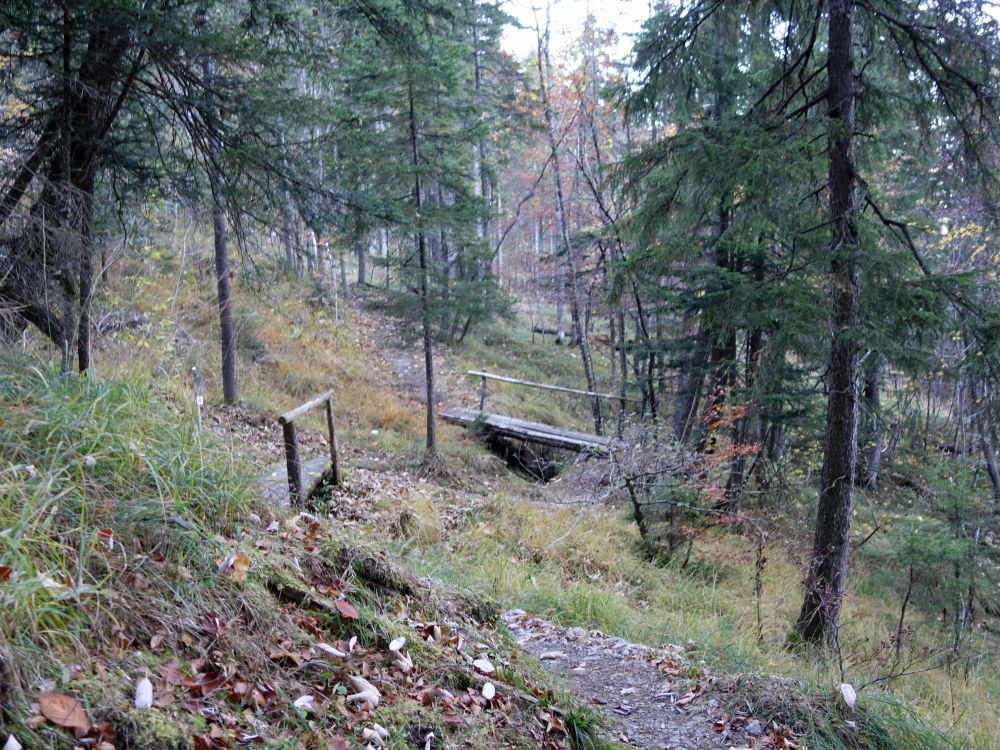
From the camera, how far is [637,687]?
171 inches

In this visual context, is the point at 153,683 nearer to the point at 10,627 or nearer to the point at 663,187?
the point at 10,627

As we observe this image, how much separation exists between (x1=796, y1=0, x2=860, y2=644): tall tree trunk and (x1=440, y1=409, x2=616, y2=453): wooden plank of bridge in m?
6.80

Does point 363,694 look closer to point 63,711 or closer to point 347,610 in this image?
point 347,610

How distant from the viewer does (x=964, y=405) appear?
1248cm

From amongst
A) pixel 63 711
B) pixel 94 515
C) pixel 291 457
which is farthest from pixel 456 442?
pixel 63 711

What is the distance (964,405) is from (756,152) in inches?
368

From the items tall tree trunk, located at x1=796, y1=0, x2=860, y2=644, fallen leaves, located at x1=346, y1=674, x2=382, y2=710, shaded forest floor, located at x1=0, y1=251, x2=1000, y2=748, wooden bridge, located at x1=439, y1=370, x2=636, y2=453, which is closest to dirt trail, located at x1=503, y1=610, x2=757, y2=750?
shaded forest floor, located at x1=0, y1=251, x2=1000, y2=748

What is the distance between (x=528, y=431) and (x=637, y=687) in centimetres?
1053

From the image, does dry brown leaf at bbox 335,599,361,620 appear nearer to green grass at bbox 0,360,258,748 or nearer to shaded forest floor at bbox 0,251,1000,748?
shaded forest floor at bbox 0,251,1000,748

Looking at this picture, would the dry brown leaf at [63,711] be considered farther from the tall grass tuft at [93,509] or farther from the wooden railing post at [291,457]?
the wooden railing post at [291,457]

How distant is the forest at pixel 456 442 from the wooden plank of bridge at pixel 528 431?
22 cm

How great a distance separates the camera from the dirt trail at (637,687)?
12.4ft

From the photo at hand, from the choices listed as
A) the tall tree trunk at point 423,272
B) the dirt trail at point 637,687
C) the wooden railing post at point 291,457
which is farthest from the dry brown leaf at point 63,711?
the tall tree trunk at point 423,272

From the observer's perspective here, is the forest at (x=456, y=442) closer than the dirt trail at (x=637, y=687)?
Yes
